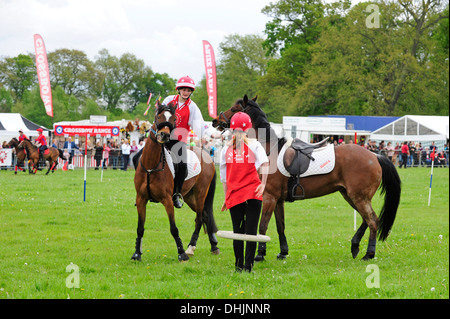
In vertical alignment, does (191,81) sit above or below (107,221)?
above

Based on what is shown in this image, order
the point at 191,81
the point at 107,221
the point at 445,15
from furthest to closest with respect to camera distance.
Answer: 1. the point at 107,221
2. the point at 191,81
3. the point at 445,15

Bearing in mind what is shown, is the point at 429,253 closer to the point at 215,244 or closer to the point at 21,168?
the point at 215,244

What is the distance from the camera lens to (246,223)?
720 cm

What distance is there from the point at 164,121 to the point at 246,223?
2.17 metres

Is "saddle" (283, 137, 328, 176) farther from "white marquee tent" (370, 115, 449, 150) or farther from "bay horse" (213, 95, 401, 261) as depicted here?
"white marquee tent" (370, 115, 449, 150)

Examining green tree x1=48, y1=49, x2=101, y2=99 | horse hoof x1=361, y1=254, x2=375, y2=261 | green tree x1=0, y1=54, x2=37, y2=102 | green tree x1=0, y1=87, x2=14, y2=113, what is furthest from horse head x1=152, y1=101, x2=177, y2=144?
green tree x1=0, y1=54, x2=37, y2=102

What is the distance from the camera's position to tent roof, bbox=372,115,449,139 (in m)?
41.1

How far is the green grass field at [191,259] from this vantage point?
6.43 meters

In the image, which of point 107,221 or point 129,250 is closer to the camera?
point 129,250

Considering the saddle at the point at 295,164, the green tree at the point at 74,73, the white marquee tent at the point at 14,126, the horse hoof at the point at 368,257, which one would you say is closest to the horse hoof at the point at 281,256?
the saddle at the point at 295,164

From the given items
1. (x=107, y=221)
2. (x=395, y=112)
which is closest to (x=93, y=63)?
(x=395, y=112)

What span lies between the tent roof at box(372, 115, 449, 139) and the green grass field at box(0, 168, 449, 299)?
27.1 meters
